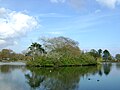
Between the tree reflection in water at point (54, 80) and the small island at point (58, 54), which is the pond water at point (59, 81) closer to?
the tree reflection in water at point (54, 80)

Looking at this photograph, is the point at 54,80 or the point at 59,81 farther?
the point at 54,80

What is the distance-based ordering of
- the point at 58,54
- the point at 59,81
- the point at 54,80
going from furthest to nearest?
1. the point at 58,54
2. the point at 54,80
3. the point at 59,81

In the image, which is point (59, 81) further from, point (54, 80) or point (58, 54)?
point (58, 54)

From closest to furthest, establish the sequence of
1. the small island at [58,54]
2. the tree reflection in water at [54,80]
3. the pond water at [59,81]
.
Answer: the pond water at [59,81], the tree reflection in water at [54,80], the small island at [58,54]

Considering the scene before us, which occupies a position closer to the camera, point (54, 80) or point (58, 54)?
point (54, 80)

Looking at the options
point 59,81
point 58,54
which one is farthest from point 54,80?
point 58,54

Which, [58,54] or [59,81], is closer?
[59,81]

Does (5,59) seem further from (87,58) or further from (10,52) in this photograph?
(87,58)

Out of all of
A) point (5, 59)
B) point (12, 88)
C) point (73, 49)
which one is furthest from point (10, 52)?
point (12, 88)

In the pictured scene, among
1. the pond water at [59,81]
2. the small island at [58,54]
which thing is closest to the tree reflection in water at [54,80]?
the pond water at [59,81]

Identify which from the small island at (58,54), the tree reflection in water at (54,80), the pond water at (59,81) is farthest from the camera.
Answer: the small island at (58,54)

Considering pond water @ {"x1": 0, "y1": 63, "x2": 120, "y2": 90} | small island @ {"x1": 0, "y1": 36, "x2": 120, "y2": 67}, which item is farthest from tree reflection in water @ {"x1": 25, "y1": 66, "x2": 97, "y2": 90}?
small island @ {"x1": 0, "y1": 36, "x2": 120, "y2": 67}

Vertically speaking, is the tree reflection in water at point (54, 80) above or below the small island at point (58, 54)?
below

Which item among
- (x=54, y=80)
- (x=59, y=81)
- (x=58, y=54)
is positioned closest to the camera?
(x=59, y=81)
